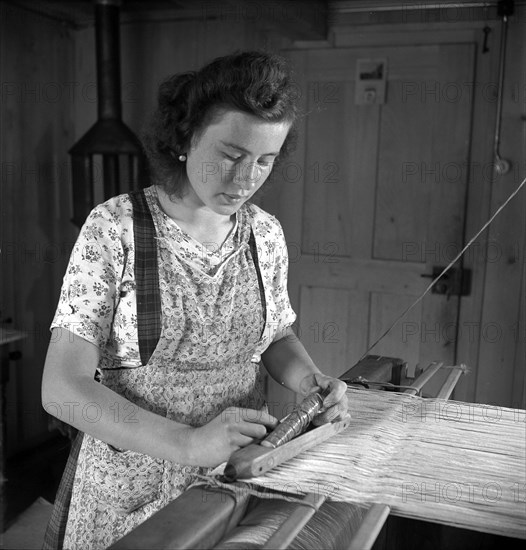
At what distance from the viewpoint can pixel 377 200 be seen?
3.11 metres

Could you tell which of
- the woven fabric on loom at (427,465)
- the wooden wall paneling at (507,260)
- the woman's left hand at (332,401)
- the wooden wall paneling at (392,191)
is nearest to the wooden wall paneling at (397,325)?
the wooden wall paneling at (392,191)

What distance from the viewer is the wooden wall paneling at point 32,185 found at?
3160 mm

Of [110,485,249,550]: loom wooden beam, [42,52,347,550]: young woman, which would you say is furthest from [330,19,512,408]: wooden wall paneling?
[110,485,249,550]: loom wooden beam

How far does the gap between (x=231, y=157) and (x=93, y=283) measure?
1.03 feet

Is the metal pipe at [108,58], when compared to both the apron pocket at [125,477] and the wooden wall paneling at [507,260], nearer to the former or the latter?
the wooden wall paneling at [507,260]

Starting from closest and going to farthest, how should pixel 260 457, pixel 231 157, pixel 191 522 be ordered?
pixel 191 522, pixel 260 457, pixel 231 157

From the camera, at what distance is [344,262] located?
3.20 m

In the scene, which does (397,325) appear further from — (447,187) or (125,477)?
(125,477)

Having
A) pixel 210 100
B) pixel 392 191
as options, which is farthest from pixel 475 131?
pixel 210 100

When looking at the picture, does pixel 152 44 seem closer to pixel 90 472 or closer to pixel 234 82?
pixel 234 82

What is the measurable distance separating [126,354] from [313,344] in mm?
2142

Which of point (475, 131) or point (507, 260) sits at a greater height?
point (475, 131)

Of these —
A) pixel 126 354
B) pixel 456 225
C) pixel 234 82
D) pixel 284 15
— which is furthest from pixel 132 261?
pixel 456 225

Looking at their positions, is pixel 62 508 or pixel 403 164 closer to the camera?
pixel 62 508
